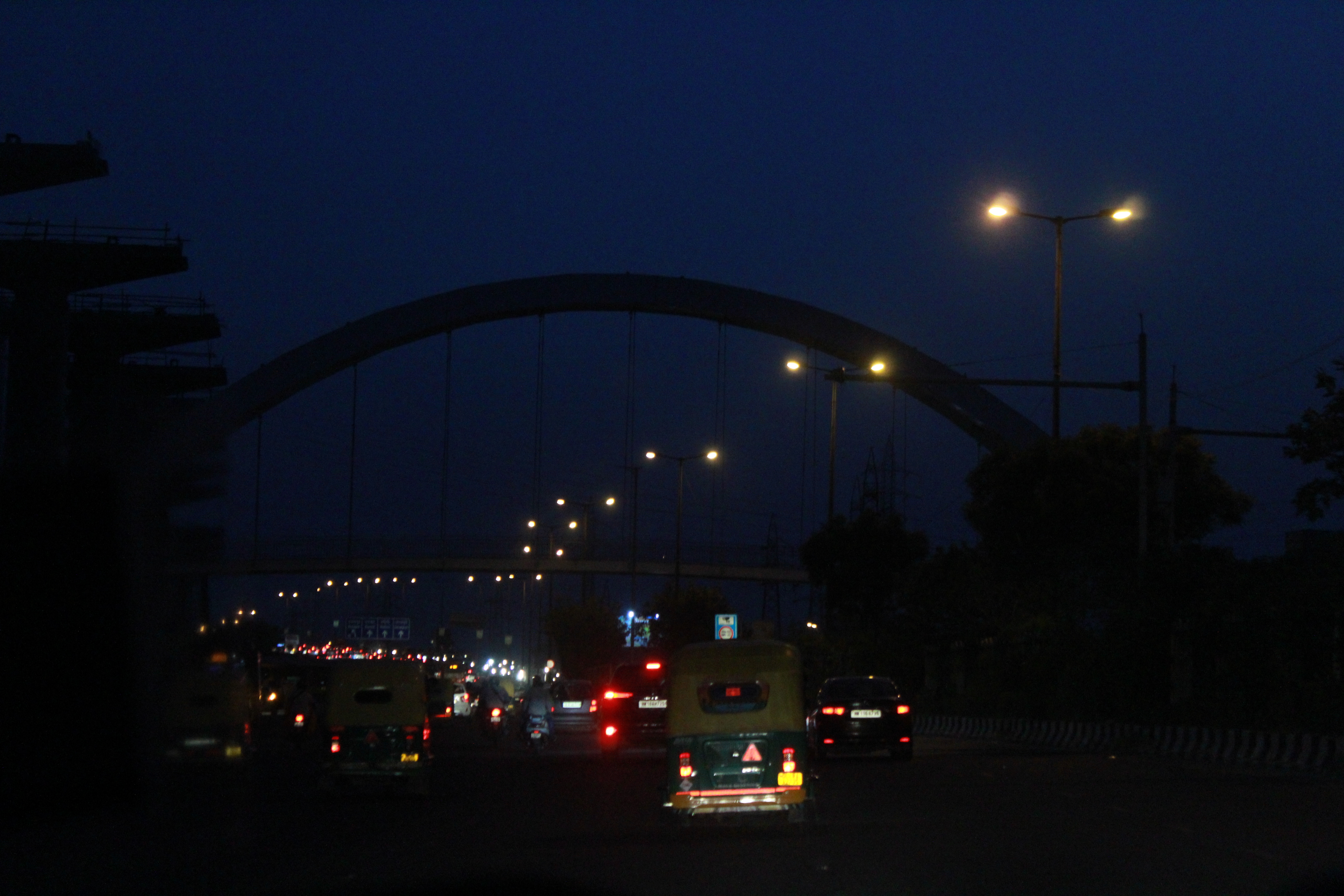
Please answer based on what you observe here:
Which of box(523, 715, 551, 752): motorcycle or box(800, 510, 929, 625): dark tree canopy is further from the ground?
box(800, 510, 929, 625): dark tree canopy

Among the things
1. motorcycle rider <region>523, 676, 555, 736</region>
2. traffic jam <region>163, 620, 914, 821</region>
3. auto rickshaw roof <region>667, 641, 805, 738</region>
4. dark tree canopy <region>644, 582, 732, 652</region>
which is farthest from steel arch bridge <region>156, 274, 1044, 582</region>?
auto rickshaw roof <region>667, 641, 805, 738</region>

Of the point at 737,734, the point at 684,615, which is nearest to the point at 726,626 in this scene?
the point at 684,615

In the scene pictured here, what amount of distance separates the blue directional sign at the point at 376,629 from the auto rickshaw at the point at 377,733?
7884 cm

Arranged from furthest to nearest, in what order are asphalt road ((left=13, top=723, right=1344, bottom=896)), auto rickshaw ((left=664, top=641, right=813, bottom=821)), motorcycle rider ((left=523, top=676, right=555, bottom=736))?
motorcycle rider ((left=523, top=676, right=555, bottom=736)) → auto rickshaw ((left=664, top=641, right=813, bottom=821)) → asphalt road ((left=13, top=723, right=1344, bottom=896))

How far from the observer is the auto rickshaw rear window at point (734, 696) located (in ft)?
52.5

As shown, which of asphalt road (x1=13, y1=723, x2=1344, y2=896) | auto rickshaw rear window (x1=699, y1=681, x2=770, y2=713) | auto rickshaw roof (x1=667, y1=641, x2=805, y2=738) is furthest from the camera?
auto rickshaw rear window (x1=699, y1=681, x2=770, y2=713)

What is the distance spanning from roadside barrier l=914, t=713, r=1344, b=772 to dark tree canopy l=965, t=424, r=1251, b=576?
5096mm

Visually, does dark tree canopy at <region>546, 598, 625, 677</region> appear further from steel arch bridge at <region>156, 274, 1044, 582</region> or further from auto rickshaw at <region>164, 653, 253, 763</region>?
auto rickshaw at <region>164, 653, 253, 763</region>

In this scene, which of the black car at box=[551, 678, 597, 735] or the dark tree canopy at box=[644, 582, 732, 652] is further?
the dark tree canopy at box=[644, 582, 732, 652]

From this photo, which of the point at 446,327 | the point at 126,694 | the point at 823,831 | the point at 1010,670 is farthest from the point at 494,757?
the point at 446,327

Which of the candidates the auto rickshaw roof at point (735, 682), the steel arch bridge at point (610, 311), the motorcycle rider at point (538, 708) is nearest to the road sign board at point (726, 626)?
the steel arch bridge at point (610, 311)

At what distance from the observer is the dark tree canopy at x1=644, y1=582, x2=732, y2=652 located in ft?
248

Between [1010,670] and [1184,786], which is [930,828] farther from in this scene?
[1010,670]

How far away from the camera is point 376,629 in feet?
330
